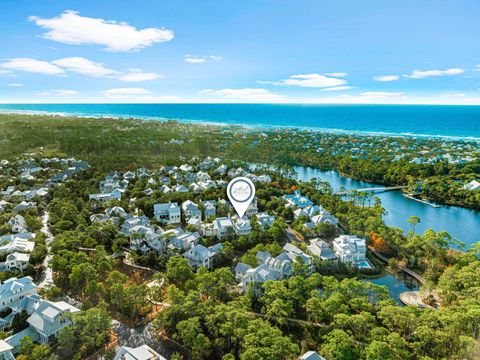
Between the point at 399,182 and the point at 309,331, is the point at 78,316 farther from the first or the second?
the point at 399,182

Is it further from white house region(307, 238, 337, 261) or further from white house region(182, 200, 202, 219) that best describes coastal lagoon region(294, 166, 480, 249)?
white house region(182, 200, 202, 219)

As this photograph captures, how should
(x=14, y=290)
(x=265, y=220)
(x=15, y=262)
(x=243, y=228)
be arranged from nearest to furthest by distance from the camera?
(x=14, y=290)
(x=15, y=262)
(x=243, y=228)
(x=265, y=220)

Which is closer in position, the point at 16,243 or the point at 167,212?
the point at 16,243

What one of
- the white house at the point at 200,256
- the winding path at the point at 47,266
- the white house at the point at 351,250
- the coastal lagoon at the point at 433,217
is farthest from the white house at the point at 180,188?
the coastal lagoon at the point at 433,217

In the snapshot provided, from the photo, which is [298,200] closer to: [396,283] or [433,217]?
[396,283]

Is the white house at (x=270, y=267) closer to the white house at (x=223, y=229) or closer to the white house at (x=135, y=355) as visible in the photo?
the white house at (x=223, y=229)

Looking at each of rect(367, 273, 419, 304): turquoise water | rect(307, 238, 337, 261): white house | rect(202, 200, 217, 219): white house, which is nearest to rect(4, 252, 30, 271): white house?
rect(202, 200, 217, 219): white house

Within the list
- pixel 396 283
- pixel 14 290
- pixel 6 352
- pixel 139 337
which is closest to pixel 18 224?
pixel 14 290

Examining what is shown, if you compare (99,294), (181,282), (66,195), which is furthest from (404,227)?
(66,195)
